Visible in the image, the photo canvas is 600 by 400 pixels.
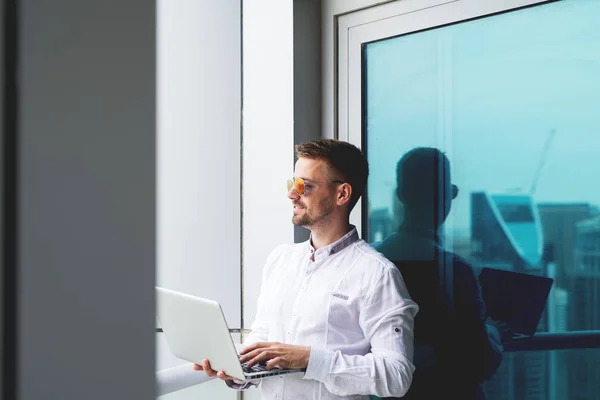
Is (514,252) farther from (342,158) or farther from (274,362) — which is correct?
(274,362)

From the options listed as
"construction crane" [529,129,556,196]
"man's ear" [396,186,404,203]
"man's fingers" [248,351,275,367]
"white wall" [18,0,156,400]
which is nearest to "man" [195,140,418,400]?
"man's fingers" [248,351,275,367]

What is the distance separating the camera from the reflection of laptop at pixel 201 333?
6.11 ft

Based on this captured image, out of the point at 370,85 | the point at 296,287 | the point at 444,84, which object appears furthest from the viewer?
the point at 370,85

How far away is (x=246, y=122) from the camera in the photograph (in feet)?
9.59

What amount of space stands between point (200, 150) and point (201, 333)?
113 cm

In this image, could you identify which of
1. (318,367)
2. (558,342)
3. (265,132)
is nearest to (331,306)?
(318,367)

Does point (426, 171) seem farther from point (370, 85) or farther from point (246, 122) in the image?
point (246, 122)

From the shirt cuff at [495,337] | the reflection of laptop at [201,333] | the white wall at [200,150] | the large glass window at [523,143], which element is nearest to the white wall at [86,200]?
the reflection of laptop at [201,333]

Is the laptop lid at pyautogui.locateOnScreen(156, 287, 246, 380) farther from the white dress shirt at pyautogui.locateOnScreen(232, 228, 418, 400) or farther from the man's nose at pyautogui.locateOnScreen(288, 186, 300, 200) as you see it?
the man's nose at pyautogui.locateOnScreen(288, 186, 300, 200)

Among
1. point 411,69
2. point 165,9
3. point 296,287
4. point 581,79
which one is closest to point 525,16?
point 581,79

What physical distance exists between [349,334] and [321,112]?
1.15 meters

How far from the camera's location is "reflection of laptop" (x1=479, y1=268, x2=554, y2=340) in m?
2.22

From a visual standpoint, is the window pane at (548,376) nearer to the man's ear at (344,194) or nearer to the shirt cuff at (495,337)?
the shirt cuff at (495,337)

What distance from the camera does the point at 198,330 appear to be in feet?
6.38
